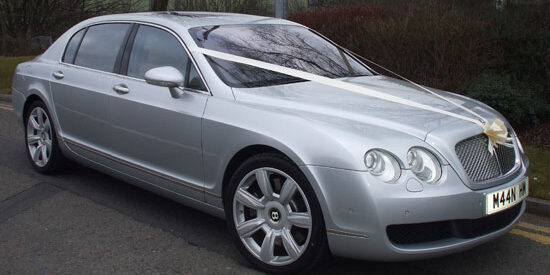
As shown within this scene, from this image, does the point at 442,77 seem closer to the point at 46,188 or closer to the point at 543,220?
the point at 543,220

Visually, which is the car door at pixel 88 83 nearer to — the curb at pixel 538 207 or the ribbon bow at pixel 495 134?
the ribbon bow at pixel 495 134

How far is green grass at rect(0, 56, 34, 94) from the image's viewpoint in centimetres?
1248

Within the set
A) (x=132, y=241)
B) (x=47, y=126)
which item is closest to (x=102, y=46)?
(x=47, y=126)

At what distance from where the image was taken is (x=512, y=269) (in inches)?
152

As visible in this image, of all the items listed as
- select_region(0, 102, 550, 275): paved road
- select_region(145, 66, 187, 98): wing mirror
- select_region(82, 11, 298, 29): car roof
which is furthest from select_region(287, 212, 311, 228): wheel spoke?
select_region(82, 11, 298, 29): car roof

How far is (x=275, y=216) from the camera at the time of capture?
368cm

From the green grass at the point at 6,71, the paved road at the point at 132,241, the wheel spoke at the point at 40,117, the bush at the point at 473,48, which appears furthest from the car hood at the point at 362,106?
the green grass at the point at 6,71

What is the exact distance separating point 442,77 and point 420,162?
547 centimetres

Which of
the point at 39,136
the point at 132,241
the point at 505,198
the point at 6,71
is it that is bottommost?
the point at 6,71

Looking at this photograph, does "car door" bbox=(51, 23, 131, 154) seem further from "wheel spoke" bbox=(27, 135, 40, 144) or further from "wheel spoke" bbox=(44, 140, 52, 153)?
"wheel spoke" bbox=(27, 135, 40, 144)

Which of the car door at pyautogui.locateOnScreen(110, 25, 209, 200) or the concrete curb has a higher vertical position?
the car door at pyautogui.locateOnScreen(110, 25, 209, 200)

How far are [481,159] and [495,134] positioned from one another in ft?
0.81

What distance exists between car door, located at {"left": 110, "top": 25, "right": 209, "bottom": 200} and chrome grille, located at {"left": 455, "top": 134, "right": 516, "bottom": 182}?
5.37 feet

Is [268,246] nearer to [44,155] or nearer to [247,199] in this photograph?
[247,199]
